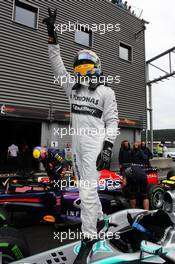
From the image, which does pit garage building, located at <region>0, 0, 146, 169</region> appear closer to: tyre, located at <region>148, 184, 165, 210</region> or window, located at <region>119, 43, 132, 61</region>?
window, located at <region>119, 43, 132, 61</region>

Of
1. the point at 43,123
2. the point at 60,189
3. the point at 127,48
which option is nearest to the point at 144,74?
the point at 127,48

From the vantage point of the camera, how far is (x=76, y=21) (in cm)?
1138

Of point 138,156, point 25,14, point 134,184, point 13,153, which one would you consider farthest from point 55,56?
point 25,14

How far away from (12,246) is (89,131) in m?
1.13

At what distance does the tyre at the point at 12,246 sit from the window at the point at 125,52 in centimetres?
1223

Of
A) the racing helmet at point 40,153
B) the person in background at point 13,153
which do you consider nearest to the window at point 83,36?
the person in background at point 13,153

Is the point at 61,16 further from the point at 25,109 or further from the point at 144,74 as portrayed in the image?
the point at 144,74

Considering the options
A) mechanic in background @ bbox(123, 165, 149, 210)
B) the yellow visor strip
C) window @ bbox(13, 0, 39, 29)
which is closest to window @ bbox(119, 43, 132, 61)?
window @ bbox(13, 0, 39, 29)

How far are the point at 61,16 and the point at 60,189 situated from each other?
8.94 m

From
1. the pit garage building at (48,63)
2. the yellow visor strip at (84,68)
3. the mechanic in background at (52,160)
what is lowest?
the mechanic in background at (52,160)

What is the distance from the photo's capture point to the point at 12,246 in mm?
2037

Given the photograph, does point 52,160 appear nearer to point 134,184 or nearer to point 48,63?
point 134,184

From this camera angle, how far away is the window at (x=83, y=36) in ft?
37.5

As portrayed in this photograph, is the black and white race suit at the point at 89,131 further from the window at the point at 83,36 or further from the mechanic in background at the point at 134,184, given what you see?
the window at the point at 83,36
